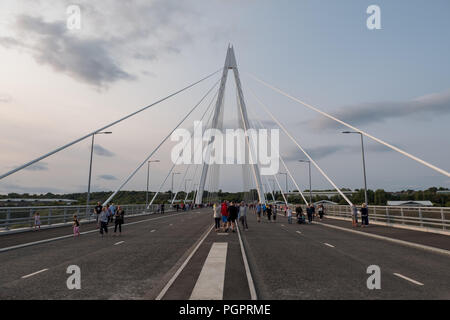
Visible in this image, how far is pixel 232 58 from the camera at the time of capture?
59938mm

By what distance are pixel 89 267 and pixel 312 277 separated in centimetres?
637

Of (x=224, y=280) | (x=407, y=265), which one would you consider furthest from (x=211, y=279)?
(x=407, y=265)

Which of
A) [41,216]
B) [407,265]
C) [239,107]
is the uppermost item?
[239,107]

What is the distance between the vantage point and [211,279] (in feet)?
25.0

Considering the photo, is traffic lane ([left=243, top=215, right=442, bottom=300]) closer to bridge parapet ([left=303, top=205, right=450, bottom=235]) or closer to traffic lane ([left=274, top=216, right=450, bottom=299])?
traffic lane ([left=274, top=216, right=450, bottom=299])

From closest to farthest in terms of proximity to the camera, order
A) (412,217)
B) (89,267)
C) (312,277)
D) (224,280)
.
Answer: (224,280), (312,277), (89,267), (412,217)

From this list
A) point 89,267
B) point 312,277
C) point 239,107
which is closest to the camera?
point 312,277

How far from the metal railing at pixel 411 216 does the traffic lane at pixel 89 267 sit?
1524 cm

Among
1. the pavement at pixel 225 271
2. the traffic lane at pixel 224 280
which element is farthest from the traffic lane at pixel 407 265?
the traffic lane at pixel 224 280

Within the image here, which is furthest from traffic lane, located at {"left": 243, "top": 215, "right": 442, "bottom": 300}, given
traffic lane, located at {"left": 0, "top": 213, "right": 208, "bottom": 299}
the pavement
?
traffic lane, located at {"left": 0, "top": 213, "right": 208, "bottom": 299}

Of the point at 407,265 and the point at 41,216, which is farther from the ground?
the point at 41,216

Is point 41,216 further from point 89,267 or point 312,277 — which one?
point 312,277
